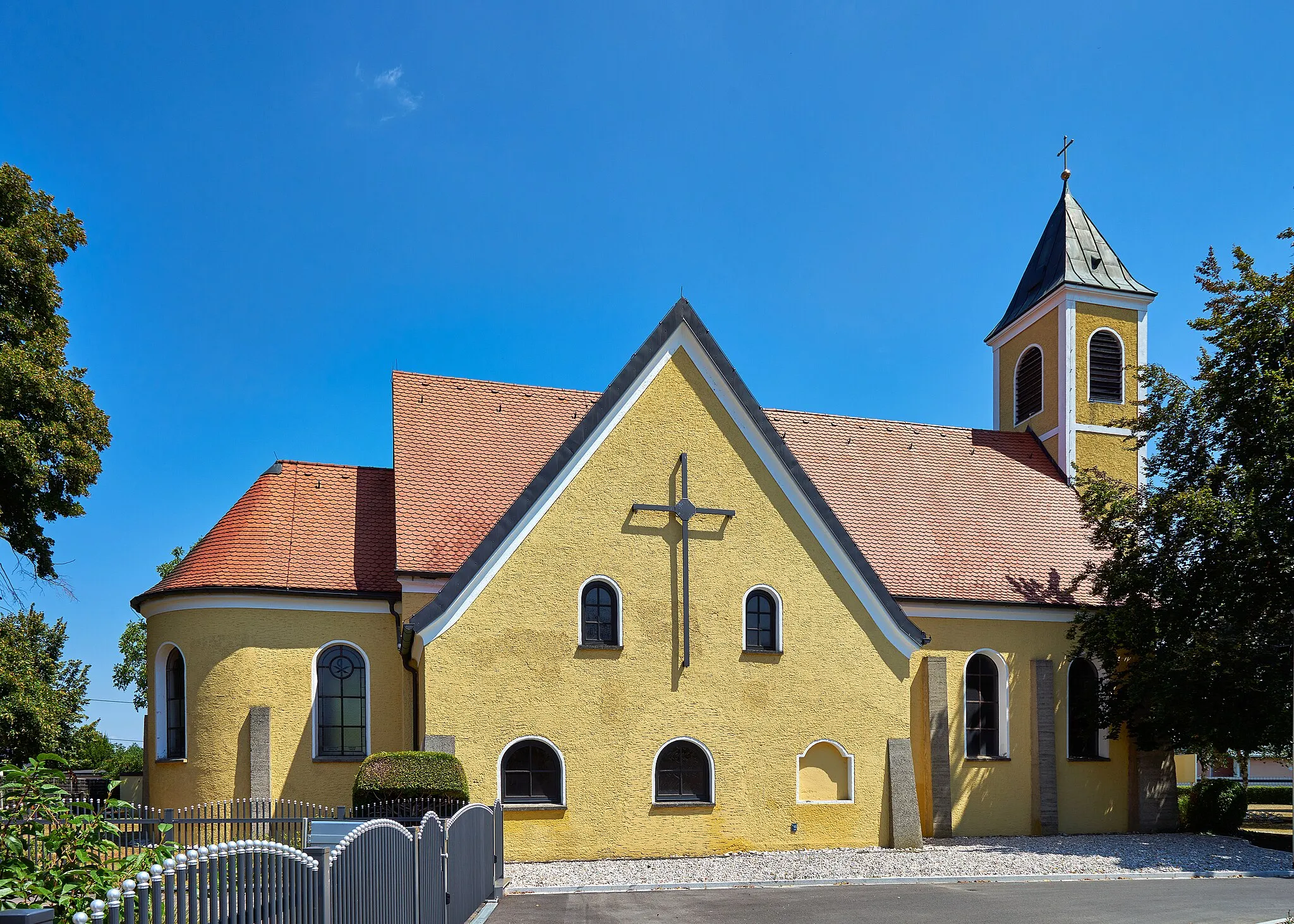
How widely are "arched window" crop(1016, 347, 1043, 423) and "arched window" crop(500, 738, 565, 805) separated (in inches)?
755

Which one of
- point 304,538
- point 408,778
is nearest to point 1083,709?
point 408,778

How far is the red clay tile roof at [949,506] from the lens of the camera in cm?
2431

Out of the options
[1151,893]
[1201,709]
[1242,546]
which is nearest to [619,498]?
[1151,893]

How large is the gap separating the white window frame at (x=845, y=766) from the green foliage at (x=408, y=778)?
6412 millimetres

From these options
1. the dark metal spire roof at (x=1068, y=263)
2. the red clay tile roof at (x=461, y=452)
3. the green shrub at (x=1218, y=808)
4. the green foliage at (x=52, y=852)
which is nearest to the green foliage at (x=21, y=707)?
the red clay tile roof at (x=461, y=452)

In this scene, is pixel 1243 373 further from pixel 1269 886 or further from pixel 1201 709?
pixel 1269 886

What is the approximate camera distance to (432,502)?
21.9m

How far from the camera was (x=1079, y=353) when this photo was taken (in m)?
29.9

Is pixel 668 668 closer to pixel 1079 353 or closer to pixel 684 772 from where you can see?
pixel 684 772

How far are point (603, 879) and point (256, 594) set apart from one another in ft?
30.3

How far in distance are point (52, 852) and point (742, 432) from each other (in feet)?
52.0

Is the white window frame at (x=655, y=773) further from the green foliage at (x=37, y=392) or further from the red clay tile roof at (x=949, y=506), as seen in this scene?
the green foliage at (x=37, y=392)

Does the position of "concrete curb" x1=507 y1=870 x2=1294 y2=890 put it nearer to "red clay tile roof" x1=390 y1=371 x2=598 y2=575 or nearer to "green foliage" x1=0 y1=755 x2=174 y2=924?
"red clay tile roof" x1=390 y1=371 x2=598 y2=575

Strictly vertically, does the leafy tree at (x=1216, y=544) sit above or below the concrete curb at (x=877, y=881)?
above
